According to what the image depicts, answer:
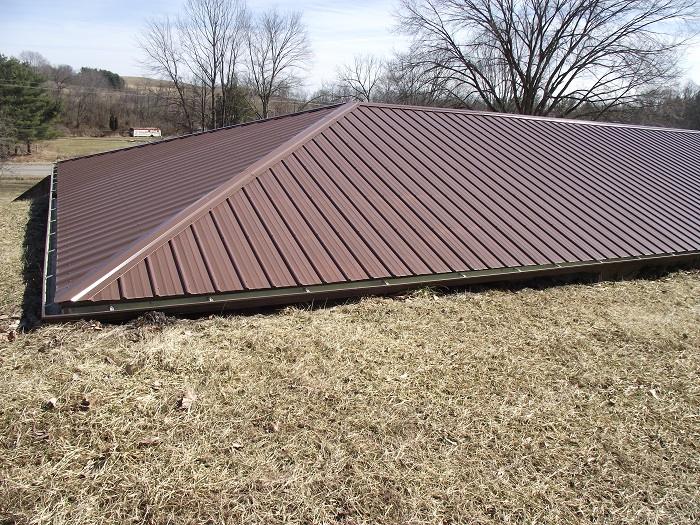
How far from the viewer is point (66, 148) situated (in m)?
38.2

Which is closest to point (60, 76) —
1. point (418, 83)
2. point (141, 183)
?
point (418, 83)

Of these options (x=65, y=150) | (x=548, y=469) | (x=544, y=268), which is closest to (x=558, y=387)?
(x=548, y=469)

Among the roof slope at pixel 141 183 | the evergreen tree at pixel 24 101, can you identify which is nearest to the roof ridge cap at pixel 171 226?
the roof slope at pixel 141 183

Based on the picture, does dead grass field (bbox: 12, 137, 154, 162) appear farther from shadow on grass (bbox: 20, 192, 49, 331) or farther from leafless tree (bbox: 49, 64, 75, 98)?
shadow on grass (bbox: 20, 192, 49, 331)

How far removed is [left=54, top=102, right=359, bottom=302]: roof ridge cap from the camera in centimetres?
461

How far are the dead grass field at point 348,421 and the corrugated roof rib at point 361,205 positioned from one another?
2.09ft

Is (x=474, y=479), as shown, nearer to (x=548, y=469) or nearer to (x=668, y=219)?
(x=548, y=469)

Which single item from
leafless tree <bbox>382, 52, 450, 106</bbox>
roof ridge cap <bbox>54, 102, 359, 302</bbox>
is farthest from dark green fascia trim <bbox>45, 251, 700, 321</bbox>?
leafless tree <bbox>382, 52, 450, 106</bbox>

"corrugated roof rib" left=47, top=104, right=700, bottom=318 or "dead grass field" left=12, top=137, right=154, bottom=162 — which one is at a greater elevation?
"dead grass field" left=12, top=137, right=154, bottom=162

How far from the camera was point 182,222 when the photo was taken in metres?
5.54

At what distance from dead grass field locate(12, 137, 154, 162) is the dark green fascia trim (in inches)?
1273

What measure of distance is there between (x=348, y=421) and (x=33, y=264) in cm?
540

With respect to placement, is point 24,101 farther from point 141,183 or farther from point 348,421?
point 348,421

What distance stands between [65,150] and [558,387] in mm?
41682
